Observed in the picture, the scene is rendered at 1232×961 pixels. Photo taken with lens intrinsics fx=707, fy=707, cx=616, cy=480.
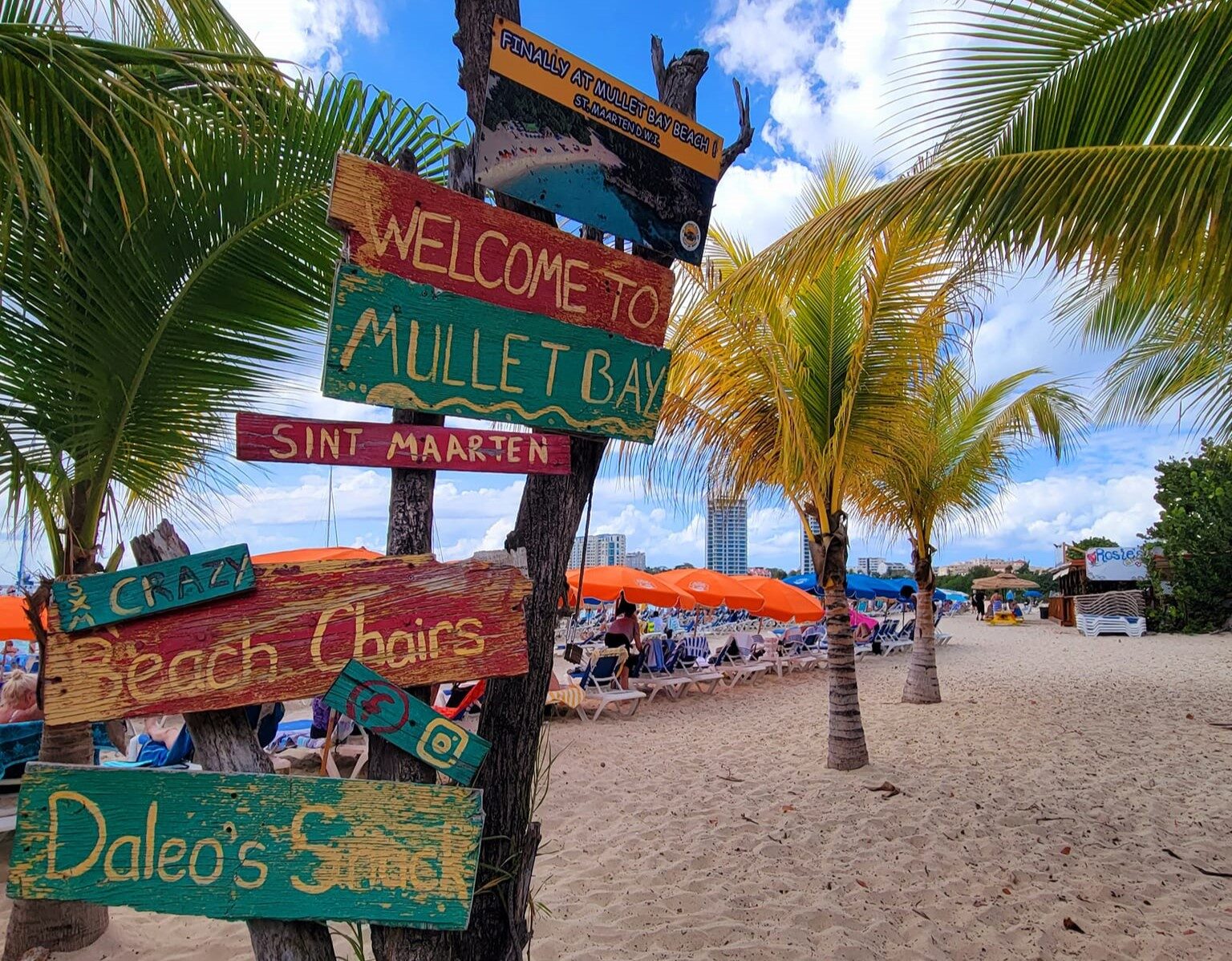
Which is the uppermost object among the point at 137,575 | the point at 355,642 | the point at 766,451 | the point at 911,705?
the point at 766,451

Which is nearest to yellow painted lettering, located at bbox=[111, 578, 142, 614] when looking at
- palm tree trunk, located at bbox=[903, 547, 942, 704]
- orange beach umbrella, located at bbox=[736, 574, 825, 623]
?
palm tree trunk, located at bbox=[903, 547, 942, 704]

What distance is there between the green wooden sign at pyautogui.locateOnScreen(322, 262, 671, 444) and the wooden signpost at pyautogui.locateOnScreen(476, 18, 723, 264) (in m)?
0.31

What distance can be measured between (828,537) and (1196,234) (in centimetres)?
416

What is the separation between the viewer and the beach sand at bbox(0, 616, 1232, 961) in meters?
3.63

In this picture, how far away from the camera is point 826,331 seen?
6793 mm

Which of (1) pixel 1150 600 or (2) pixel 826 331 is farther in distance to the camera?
(1) pixel 1150 600

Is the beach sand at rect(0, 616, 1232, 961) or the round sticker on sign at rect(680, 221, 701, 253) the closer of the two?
the round sticker on sign at rect(680, 221, 701, 253)

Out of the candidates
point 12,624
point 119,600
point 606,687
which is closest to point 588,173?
point 119,600

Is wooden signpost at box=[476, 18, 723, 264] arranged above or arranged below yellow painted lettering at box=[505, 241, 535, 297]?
above

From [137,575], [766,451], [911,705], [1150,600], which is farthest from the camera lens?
[1150,600]

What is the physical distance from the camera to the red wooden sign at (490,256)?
1.88m

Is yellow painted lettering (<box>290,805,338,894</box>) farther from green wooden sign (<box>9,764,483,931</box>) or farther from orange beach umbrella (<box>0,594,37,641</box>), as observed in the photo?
orange beach umbrella (<box>0,594,37,641</box>)

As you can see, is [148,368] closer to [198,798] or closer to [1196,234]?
[198,798]

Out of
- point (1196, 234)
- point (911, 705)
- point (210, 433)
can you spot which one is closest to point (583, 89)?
point (210, 433)
